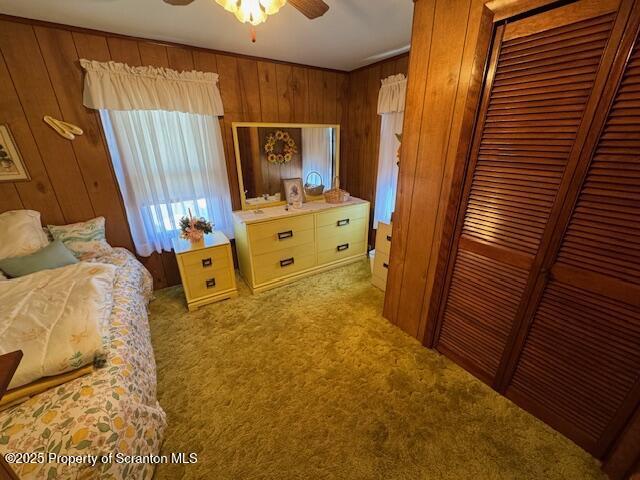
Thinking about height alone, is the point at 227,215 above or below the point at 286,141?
below

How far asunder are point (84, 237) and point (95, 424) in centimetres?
164

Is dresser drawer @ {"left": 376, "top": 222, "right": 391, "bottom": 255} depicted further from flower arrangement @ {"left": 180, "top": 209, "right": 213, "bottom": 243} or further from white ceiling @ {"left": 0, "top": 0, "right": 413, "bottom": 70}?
flower arrangement @ {"left": 180, "top": 209, "right": 213, "bottom": 243}

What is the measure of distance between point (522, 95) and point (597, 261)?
2.50 feet

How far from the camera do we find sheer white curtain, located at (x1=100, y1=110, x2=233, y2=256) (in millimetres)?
2090

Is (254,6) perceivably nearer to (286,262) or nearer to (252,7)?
(252,7)

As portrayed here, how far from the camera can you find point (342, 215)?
279cm

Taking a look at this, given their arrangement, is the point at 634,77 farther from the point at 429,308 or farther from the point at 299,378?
the point at 299,378

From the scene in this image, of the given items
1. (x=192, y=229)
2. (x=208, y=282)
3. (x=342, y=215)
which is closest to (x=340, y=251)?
(x=342, y=215)

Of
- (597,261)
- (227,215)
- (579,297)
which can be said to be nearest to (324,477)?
(579,297)

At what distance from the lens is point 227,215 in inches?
105

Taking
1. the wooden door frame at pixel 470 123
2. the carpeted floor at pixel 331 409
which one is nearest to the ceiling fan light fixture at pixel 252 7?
the wooden door frame at pixel 470 123

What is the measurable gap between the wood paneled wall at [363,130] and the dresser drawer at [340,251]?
560 millimetres

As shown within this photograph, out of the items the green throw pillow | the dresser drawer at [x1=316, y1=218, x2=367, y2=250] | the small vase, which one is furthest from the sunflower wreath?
the green throw pillow

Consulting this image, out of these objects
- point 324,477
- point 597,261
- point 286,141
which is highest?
point 286,141
